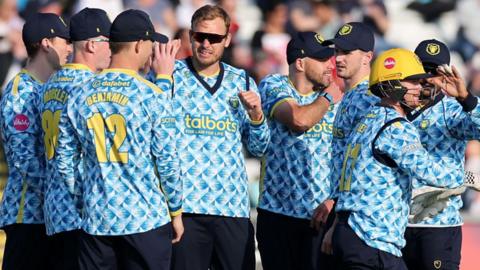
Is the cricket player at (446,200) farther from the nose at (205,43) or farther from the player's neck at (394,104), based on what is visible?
the nose at (205,43)

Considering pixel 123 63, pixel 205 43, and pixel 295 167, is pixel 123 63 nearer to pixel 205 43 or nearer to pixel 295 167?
pixel 205 43

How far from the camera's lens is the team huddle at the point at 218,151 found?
6246mm

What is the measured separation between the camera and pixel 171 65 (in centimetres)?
684

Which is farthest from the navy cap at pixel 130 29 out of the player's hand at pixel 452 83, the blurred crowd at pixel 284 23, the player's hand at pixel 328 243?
the blurred crowd at pixel 284 23

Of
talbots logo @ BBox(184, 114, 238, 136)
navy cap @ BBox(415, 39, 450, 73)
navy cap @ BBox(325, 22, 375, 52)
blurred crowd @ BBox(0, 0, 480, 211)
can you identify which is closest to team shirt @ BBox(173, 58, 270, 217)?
talbots logo @ BBox(184, 114, 238, 136)

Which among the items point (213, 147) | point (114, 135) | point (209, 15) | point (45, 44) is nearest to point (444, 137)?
point (213, 147)

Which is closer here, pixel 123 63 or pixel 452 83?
pixel 123 63

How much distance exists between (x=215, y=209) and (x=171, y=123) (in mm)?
1251

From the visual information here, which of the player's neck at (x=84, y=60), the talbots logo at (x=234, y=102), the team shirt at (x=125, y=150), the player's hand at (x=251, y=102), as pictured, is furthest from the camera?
the talbots logo at (x=234, y=102)

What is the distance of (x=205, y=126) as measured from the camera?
741 centimetres

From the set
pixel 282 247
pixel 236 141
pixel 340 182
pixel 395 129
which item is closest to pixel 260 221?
pixel 282 247

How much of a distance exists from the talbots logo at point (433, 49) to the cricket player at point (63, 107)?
7.03 ft

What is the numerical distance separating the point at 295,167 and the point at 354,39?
3.18 ft

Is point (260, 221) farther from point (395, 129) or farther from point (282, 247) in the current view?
point (395, 129)
